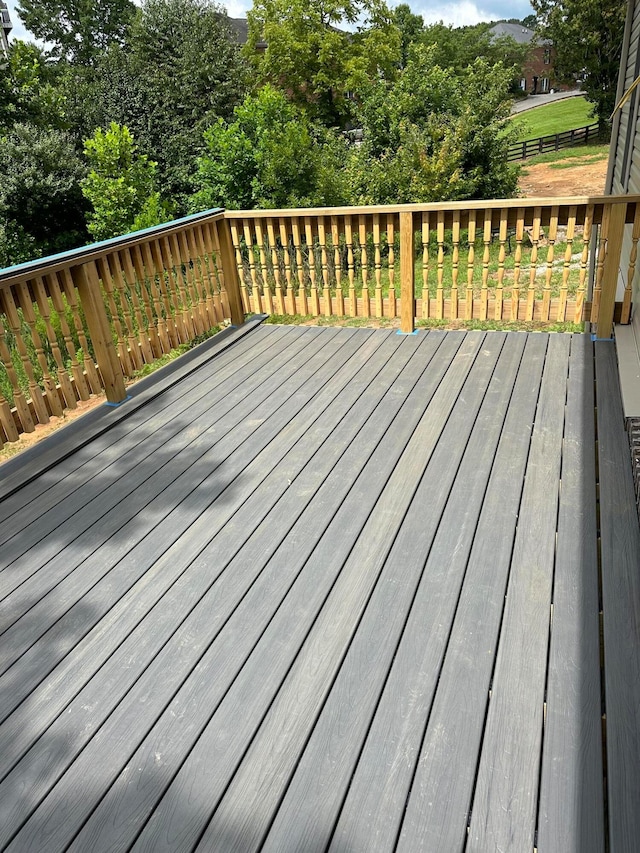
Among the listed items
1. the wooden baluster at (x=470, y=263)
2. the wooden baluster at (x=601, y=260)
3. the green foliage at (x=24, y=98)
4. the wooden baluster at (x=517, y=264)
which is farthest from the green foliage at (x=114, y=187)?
the wooden baluster at (x=601, y=260)

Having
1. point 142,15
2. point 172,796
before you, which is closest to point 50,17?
point 142,15

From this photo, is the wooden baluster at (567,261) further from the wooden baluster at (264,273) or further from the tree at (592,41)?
the tree at (592,41)

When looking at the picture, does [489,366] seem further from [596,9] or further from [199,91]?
[596,9]

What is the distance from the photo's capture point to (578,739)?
1406mm

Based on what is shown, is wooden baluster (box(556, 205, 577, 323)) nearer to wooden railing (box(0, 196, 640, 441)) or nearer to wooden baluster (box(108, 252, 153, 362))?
wooden railing (box(0, 196, 640, 441))

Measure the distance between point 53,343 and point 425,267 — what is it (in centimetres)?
247

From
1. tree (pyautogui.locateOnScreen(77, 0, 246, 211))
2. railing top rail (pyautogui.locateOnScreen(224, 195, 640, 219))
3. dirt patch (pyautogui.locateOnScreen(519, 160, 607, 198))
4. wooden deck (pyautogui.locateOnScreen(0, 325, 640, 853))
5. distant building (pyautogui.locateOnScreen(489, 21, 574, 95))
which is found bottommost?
dirt patch (pyautogui.locateOnScreen(519, 160, 607, 198))

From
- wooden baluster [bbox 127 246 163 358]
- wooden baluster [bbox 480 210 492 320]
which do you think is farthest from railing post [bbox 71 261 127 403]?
wooden baluster [bbox 480 210 492 320]

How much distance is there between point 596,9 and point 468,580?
82.1 ft

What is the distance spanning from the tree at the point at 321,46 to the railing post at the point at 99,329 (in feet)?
63.9

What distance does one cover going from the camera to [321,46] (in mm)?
20250

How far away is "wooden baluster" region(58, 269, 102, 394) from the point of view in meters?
3.20

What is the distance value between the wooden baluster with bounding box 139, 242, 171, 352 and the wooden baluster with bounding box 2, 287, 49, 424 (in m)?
0.98

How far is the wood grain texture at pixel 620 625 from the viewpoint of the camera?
1275mm
